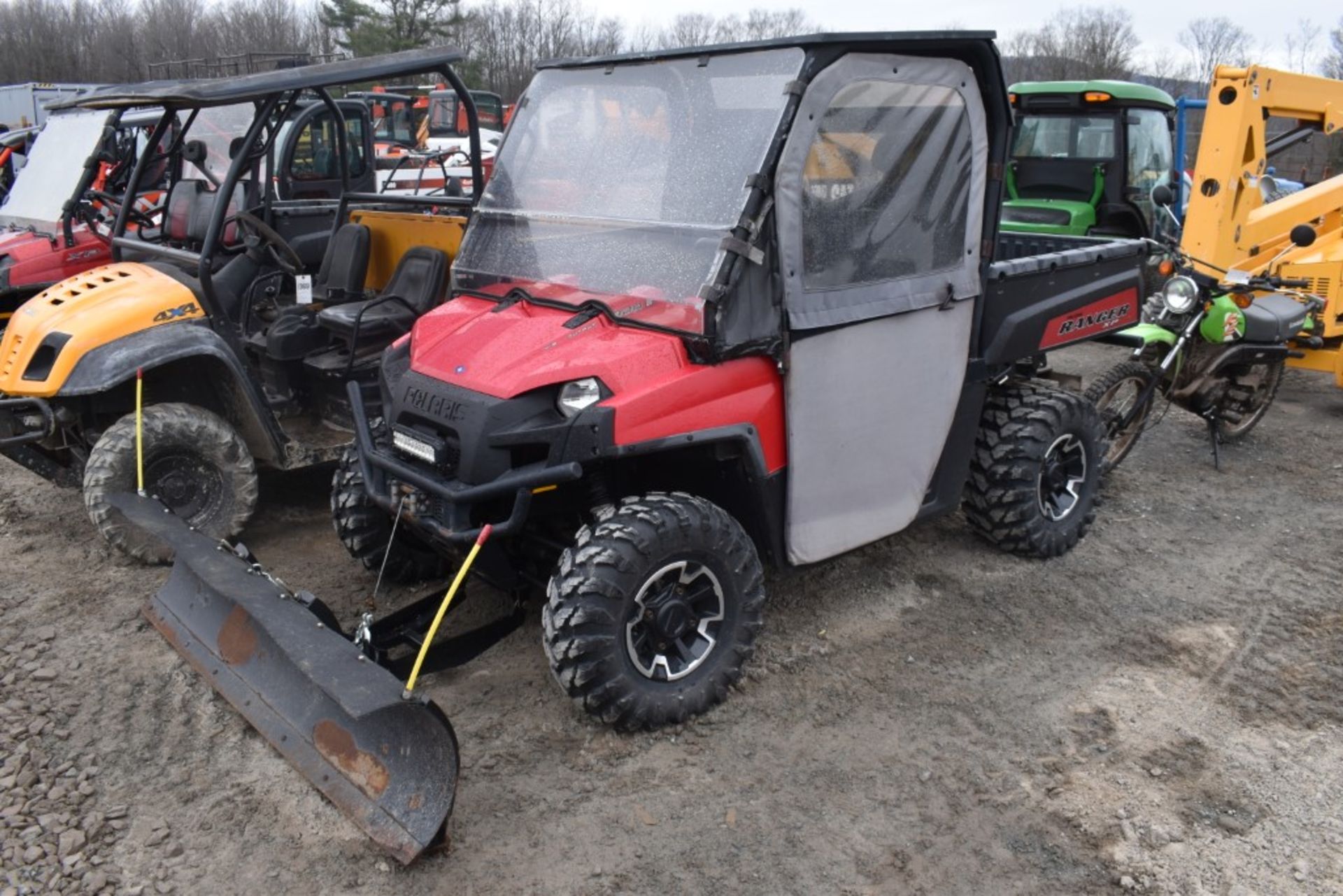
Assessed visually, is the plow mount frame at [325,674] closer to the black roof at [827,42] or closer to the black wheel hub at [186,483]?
the black wheel hub at [186,483]

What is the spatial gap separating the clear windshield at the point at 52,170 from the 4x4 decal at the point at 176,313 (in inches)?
144

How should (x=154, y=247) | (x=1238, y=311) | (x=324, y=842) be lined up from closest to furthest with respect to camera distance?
(x=324, y=842)
(x=154, y=247)
(x=1238, y=311)

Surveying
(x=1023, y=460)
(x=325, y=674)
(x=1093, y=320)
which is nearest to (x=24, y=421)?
(x=325, y=674)

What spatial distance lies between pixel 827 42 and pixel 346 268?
3.29 metres

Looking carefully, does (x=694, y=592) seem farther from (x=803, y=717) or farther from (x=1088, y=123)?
(x=1088, y=123)

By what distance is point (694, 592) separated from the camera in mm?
3551

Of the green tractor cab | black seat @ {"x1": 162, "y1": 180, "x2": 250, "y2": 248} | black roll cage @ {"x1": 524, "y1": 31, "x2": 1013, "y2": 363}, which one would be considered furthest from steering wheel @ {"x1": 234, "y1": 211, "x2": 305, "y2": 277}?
the green tractor cab

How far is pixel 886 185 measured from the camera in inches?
150

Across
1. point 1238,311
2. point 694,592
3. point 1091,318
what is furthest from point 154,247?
point 1238,311

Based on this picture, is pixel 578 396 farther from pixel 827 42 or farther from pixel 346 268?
pixel 346 268

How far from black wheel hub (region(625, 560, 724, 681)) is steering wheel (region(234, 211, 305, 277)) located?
3186 millimetres

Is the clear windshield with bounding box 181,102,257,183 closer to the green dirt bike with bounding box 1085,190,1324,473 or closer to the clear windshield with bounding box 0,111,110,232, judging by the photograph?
the clear windshield with bounding box 0,111,110,232

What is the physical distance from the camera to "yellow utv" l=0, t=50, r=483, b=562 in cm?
472

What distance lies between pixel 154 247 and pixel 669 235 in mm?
3204
